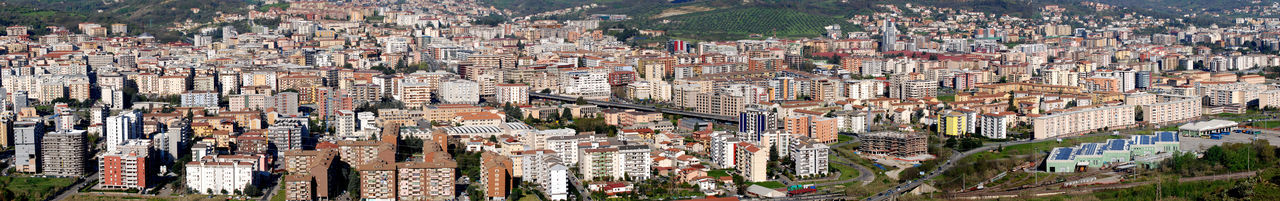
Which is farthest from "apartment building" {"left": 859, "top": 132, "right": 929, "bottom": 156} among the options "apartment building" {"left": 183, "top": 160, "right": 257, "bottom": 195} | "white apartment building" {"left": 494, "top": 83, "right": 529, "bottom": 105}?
"white apartment building" {"left": 494, "top": 83, "right": 529, "bottom": 105}

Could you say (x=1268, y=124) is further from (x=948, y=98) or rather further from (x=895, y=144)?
(x=895, y=144)

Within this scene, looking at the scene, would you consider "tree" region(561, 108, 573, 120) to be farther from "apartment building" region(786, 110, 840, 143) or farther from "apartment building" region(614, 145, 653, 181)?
"apartment building" region(614, 145, 653, 181)

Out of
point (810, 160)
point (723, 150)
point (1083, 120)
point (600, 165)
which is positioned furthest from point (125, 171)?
point (1083, 120)

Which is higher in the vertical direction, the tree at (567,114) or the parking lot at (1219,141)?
the tree at (567,114)

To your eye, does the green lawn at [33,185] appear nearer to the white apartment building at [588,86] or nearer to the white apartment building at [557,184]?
the white apartment building at [557,184]

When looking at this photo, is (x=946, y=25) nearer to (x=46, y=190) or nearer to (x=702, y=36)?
(x=702, y=36)

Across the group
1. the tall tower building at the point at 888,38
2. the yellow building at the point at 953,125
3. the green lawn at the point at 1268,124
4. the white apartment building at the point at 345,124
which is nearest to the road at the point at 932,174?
the yellow building at the point at 953,125
